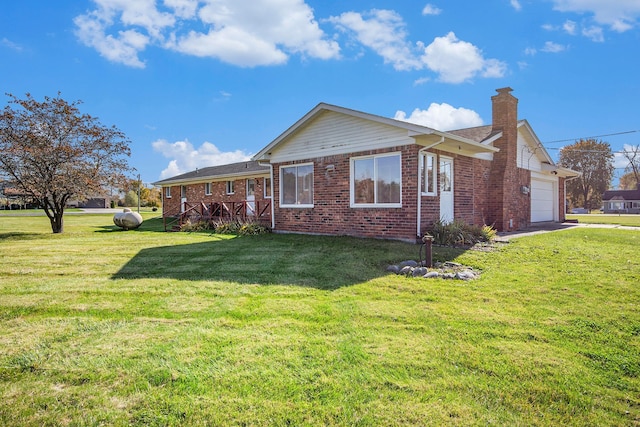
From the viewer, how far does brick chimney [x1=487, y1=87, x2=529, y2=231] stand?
1276 cm

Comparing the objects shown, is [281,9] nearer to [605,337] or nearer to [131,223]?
[605,337]

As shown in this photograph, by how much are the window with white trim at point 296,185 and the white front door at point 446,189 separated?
4149mm

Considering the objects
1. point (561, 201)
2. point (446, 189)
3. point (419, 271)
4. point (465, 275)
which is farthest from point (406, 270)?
point (561, 201)

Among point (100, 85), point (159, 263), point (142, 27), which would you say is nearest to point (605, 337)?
point (159, 263)

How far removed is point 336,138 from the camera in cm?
1103

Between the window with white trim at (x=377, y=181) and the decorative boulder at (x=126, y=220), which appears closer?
the window with white trim at (x=377, y=181)

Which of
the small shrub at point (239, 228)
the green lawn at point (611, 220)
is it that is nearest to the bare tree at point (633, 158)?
the green lawn at point (611, 220)

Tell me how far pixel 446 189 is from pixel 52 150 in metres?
14.9

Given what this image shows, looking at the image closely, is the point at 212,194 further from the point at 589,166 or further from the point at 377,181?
the point at 589,166

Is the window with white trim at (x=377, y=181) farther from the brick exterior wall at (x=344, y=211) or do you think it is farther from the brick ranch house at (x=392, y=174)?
the brick exterior wall at (x=344, y=211)

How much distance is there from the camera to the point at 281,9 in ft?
29.1

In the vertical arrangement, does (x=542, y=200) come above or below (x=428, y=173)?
below

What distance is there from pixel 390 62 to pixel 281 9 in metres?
5.16

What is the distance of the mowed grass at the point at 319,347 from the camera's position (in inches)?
93.0
